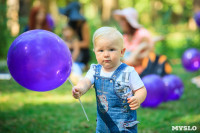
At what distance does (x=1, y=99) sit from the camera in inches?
219

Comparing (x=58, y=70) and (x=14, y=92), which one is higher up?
(x=58, y=70)

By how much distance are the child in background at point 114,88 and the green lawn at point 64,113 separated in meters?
1.08

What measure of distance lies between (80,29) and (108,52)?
22.0 feet

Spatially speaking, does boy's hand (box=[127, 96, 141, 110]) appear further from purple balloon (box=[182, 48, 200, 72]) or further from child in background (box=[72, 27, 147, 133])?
purple balloon (box=[182, 48, 200, 72])

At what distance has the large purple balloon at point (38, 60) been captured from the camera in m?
2.57

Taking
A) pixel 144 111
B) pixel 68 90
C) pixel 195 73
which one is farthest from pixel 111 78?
pixel 195 73

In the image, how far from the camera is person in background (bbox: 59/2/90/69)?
885 centimetres

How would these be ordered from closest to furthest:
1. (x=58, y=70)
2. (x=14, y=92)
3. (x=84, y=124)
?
(x=58, y=70) → (x=84, y=124) → (x=14, y=92)

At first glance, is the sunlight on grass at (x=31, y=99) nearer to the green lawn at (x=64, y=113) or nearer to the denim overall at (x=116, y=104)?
the green lawn at (x=64, y=113)

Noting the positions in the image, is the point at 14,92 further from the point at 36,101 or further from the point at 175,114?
the point at 175,114

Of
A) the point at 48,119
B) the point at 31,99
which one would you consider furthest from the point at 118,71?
the point at 31,99

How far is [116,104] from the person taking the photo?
8.23 feet

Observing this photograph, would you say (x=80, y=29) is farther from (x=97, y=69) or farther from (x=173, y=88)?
(x=97, y=69)

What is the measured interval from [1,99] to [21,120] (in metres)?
1.56
